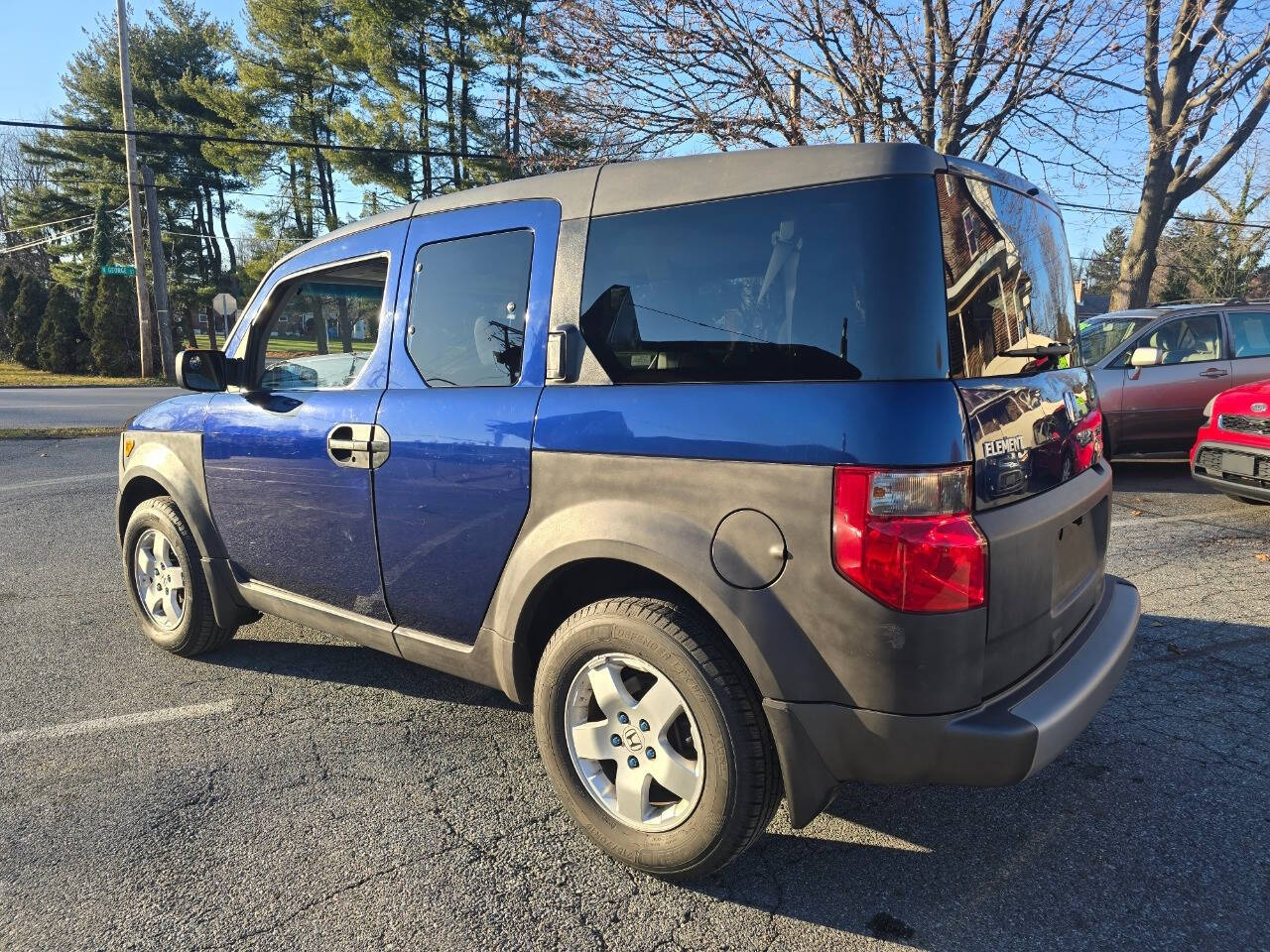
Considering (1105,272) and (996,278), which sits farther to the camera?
(1105,272)

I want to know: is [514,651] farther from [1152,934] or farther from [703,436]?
[1152,934]

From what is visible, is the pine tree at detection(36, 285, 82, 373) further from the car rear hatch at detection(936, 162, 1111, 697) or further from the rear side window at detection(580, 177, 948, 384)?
the car rear hatch at detection(936, 162, 1111, 697)

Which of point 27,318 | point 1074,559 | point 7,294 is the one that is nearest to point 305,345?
point 1074,559

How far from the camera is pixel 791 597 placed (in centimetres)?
198

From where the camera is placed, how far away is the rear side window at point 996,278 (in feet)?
6.66

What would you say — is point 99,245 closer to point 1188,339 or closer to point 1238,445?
point 1188,339

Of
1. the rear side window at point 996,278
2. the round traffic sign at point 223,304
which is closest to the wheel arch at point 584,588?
the rear side window at point 996,278

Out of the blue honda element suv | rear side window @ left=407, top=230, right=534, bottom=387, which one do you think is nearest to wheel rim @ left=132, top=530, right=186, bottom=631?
the blue honda element suv

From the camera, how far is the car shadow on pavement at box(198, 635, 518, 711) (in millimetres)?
3553

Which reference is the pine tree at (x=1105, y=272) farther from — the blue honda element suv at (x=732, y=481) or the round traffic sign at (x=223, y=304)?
the blue honda element suv at (x=732, y=481)

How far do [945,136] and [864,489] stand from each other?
11659 mm

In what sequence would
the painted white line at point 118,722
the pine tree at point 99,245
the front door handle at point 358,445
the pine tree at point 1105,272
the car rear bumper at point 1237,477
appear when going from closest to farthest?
the front door handle at point 358,445 → the painted white line at point 118,722 → the car rear bumper at point 1237,477 → the pine tree at point 99,245 → the pine tree at point 1105,272

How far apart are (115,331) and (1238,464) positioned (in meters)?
35.0

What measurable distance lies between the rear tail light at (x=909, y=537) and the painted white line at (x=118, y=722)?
110 inches
